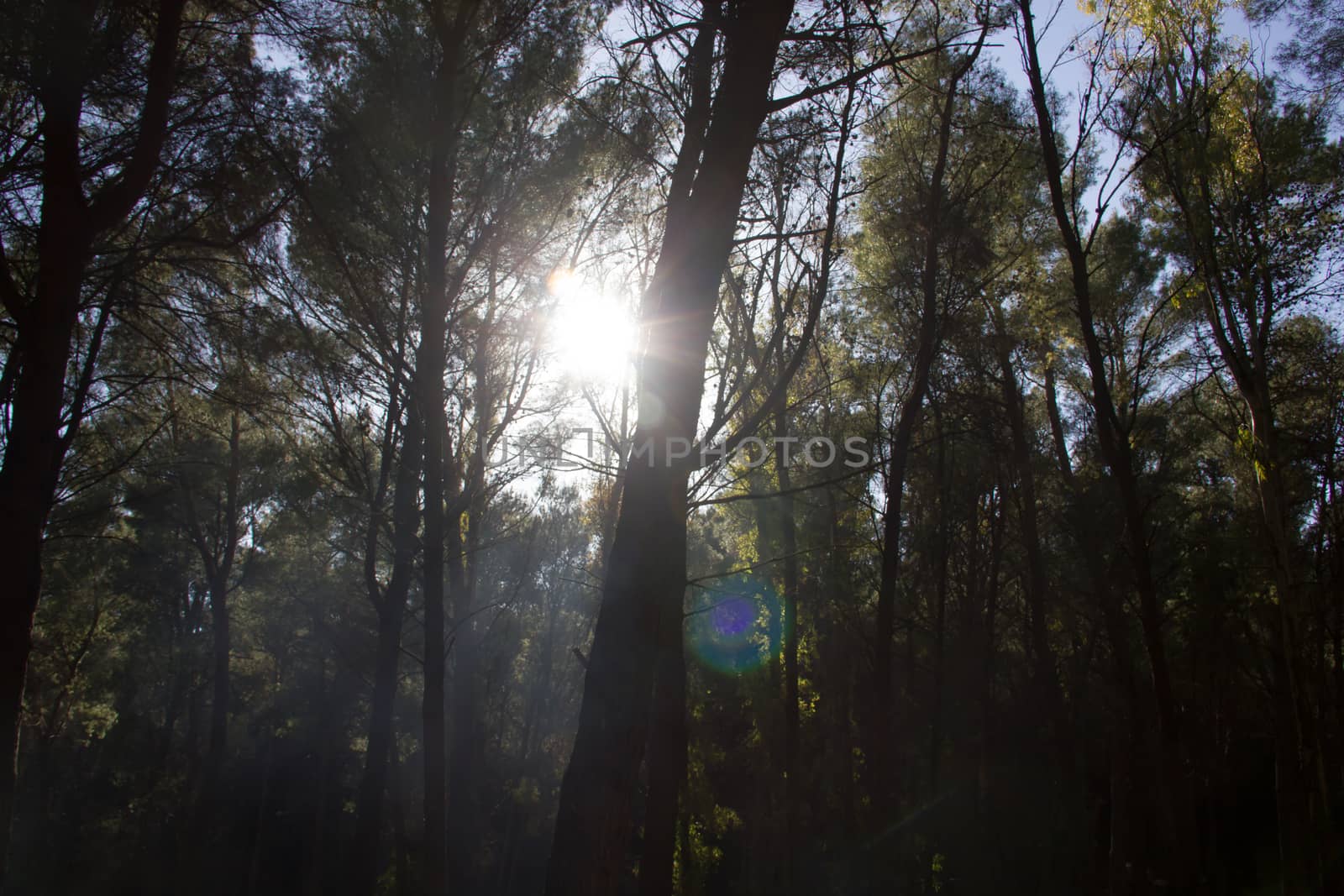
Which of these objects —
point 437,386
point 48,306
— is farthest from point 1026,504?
point 48,306

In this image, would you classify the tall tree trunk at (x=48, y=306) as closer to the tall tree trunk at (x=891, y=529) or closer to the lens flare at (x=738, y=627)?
the tall tree trunk at (x=891, y=529)

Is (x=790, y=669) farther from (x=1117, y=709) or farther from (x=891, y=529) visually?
(x=1117, y=709)

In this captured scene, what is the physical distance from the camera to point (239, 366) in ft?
27.9

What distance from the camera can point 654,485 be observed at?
3705 millimetres

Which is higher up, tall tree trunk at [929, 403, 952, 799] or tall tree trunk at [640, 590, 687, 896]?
tall tree trunk at [929, 403, 952, 799]

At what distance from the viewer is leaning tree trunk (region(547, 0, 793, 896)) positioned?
3281 mm

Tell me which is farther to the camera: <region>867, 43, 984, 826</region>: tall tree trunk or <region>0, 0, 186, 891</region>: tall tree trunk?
<region>867, 43, 984, 826</region>: tall tree trunk

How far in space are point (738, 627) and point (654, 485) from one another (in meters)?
12.6

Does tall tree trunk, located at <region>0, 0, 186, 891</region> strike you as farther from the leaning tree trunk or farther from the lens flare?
the lens flare

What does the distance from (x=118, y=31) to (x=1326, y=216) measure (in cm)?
1475

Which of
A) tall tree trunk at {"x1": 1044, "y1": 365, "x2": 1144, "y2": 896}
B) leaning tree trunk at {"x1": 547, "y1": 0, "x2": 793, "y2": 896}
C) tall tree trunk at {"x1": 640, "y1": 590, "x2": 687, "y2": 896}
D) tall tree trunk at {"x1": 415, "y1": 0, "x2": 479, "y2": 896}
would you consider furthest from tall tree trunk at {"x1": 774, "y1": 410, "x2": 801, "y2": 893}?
leaning tree trunk at {"x1": 547, "y1": 0, "x2": 793, "y2": 896}

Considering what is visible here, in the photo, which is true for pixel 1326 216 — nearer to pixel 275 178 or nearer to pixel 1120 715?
pixel 1120 715

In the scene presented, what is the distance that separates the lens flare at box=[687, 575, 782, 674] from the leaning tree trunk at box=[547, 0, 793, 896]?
10.6 meters

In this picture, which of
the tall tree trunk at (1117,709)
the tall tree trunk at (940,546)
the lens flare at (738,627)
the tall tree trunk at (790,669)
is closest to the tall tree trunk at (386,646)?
the tall tree trunk at (790,669)
